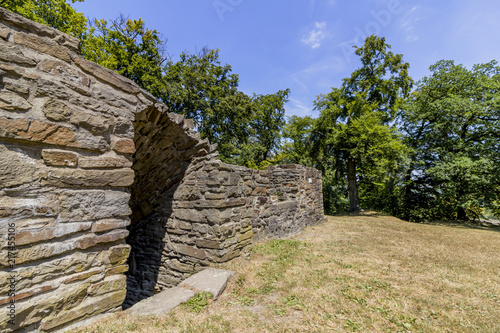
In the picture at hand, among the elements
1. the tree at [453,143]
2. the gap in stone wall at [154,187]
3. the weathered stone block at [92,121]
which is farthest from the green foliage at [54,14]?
the tree at [453,143]

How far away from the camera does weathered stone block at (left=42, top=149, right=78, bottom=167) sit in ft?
6.28

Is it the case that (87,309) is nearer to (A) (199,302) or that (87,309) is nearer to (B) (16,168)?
(A) (199,302)

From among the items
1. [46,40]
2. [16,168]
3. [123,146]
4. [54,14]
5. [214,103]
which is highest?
[54,14]

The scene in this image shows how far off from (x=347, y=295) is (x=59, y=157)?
381 centimetres

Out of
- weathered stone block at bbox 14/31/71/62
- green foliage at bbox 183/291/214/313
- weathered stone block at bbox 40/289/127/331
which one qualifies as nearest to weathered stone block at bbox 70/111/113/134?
weathered stone block at bbox 14/31/71/62

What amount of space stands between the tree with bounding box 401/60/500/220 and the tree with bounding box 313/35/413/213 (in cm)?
162

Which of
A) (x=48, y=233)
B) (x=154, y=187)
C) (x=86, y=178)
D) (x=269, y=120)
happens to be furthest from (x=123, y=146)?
(x=269, y=120)

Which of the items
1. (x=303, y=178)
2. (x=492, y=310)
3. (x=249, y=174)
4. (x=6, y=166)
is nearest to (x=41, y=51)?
(x=6, y=166)

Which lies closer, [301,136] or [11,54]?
[11,54]

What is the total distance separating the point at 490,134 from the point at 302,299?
16.0 metres

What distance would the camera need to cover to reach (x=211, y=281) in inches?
123

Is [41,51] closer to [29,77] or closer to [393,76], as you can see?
[29,77]

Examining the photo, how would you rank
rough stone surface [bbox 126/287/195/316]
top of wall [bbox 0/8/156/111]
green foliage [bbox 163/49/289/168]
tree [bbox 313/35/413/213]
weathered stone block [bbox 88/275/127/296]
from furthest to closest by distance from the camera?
green foliage [bbox 163/49/289/168], tree [bbox 313/35/413/213], rough stone surface [bbox 126/287/195/316], weathered stone block [bbox 88/275/127/296], top of wall [bbox 0/8/156/111]

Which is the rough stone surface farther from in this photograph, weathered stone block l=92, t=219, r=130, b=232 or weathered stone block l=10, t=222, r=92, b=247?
weathered stone block l=10, t=222, r=92, b=247
